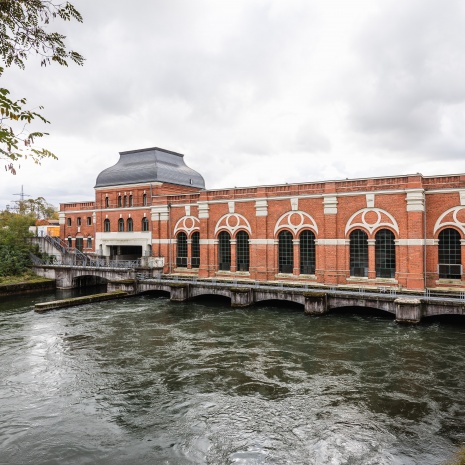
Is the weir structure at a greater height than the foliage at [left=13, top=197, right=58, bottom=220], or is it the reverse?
the foliage at [left=13, top=197, right=58, bottom=220]

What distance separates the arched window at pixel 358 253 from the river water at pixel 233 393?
5.08 meters

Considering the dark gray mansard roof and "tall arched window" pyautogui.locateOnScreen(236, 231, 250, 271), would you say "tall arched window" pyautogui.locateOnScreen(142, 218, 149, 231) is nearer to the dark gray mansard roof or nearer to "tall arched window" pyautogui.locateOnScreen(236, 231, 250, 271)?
the dark gray mansard roof

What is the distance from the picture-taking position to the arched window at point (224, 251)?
105 feet

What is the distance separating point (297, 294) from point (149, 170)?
2235 cm

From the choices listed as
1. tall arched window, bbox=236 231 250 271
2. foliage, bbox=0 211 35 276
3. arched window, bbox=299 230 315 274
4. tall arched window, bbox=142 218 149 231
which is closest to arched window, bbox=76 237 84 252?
foliage, bbox=0 211 35 276

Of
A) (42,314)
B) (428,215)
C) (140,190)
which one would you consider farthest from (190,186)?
(428,215)

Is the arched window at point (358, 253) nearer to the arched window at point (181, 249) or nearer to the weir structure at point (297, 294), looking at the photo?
the weir structure at point (297, 294)

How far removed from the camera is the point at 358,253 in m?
26.3

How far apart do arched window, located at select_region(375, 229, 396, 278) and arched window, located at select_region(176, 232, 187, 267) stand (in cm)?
1713

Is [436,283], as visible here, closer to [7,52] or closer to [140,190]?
[7,52]

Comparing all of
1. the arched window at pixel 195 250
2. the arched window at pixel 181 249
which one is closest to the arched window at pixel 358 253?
the arched window at pixel 195 250

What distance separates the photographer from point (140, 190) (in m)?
39.3

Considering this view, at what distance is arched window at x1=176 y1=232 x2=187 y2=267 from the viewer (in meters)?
35.3

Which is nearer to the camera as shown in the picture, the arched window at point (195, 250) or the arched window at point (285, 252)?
the arched window at point (285, 252)
